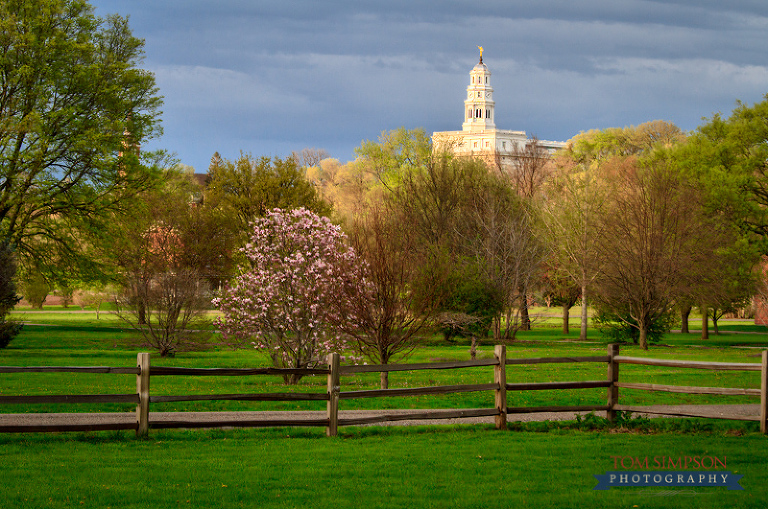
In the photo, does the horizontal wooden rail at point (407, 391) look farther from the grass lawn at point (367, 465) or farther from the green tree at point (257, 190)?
the green tree at point (257, 190)

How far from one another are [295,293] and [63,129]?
732 inches

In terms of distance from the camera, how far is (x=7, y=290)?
32938 millimetres

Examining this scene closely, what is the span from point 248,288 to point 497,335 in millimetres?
20114

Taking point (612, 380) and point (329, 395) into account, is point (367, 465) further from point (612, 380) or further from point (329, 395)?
point (612, 380)

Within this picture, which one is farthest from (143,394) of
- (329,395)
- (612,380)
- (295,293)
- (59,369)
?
(295,293)

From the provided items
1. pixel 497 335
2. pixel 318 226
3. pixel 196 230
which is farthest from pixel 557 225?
pixel 318 226

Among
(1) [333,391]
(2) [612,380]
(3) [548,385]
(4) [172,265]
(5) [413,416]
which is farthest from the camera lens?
(4) [172,265]

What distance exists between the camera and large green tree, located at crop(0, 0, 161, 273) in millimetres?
33969

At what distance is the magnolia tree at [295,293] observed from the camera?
2061 centimetres

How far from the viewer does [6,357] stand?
28.4 meters

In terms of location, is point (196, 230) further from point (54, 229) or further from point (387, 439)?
point (387, 439)

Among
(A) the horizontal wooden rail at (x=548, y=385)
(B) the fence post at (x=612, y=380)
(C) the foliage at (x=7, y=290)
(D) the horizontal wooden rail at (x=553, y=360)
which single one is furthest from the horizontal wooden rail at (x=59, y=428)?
(C) the foliage at (x=7, y=290)

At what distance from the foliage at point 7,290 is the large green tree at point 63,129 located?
1686mm

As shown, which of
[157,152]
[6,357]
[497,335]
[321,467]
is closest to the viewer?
[321,467]
